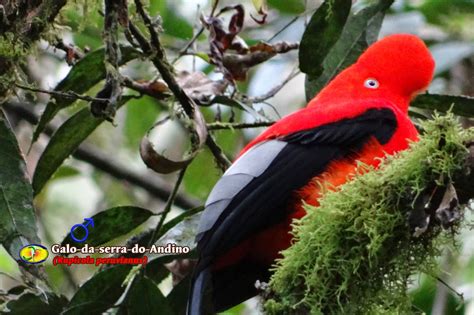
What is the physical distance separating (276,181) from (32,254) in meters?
0.77

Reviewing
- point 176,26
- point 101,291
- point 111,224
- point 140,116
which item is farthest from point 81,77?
point 140,116

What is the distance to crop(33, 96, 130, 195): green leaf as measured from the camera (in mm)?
3381

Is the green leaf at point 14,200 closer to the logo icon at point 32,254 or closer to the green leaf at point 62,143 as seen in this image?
the logo icon at point 32,254

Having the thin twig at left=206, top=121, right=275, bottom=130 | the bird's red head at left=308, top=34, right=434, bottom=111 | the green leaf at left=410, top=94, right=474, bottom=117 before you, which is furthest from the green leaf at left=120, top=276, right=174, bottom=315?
the green leaf at left=410, top=94, right=474, bottom=117

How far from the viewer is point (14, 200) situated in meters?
2.88

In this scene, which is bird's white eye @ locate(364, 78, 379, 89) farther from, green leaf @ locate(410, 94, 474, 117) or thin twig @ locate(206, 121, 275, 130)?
thin twig @ locate(206, 121, 275, 130)

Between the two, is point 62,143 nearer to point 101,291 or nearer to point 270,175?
point 101,291

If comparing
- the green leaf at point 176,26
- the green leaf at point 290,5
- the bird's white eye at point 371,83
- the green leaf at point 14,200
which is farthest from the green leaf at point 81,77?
the green leaf at point 290,5

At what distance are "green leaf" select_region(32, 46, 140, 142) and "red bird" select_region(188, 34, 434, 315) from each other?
1.87 feet

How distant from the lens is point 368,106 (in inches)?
129

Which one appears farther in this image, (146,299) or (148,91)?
(148,91)

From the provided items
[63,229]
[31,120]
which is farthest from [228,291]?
[63,229]

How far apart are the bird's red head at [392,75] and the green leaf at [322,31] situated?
0.18 meters

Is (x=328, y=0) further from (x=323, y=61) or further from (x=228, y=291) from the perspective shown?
(x=228, y=291)
